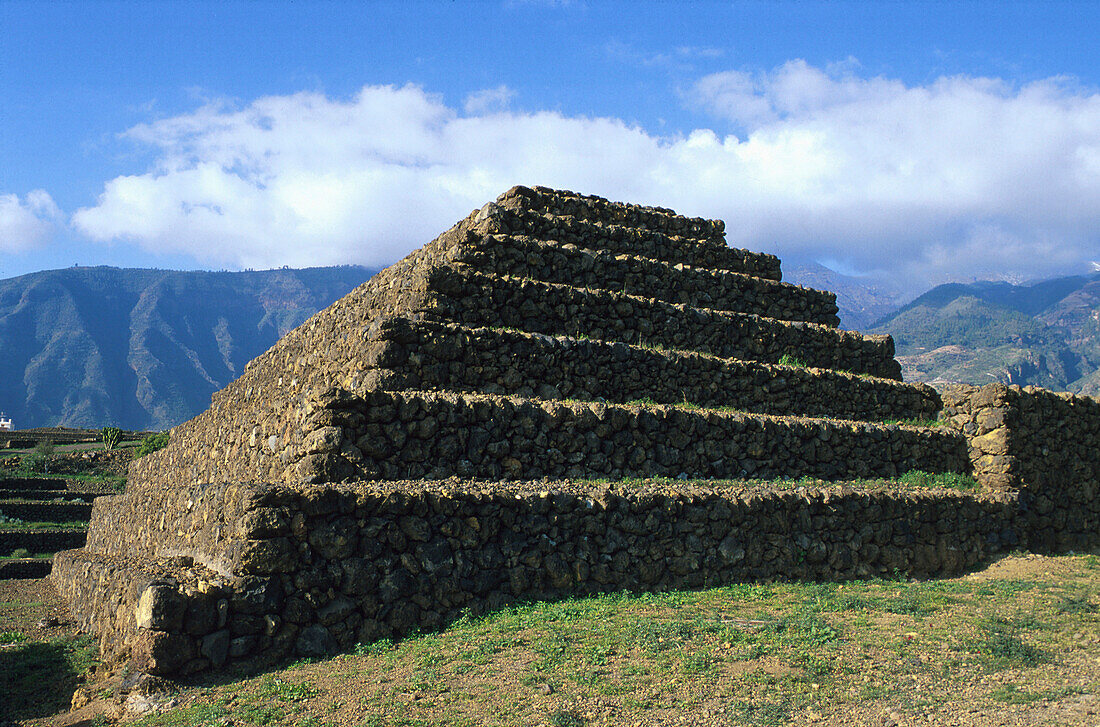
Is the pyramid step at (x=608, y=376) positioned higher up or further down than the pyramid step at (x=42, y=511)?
higher up

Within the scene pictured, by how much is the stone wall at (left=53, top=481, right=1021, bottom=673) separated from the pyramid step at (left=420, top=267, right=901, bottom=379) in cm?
373

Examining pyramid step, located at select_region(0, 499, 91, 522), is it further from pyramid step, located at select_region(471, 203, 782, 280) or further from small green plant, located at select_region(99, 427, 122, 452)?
pyramid step, located at select_region(471, 203, 782, 280)

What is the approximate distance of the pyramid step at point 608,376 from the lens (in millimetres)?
10414

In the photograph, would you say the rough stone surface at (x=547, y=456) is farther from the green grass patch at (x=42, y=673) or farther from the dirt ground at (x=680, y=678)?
the dirt ground at (x=680, y=678)

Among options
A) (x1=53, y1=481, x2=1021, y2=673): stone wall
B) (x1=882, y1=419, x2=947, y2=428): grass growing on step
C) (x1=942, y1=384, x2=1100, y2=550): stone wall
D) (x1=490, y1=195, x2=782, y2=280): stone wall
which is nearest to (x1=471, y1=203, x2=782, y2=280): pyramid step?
(x1=490, y1=195, x2=782, y2=280): stone wall

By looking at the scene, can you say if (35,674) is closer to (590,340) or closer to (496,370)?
(496,370)

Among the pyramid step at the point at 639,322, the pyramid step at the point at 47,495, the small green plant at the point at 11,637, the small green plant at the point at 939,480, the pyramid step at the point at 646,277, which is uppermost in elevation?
the pyramid step at the point at 646,277

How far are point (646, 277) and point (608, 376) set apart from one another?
370cm

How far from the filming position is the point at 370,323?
35.1 feet

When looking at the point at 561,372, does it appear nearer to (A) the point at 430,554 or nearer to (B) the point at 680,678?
(A) the point at 430,554

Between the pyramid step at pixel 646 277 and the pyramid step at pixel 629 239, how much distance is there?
43 cm

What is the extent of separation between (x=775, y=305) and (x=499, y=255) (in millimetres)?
6986

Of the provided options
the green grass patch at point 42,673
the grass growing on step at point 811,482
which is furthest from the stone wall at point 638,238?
the green grass patch at point 42,673

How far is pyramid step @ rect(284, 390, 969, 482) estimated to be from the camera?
8969mm
